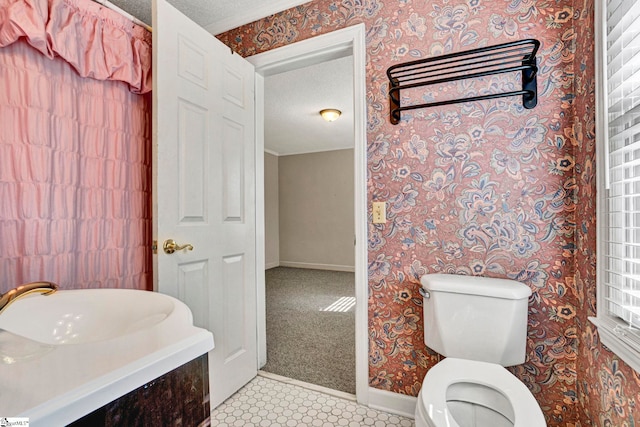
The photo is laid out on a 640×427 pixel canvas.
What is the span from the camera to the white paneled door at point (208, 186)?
4.57ft

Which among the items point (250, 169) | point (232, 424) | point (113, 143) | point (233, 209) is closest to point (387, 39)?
point (250, 169)

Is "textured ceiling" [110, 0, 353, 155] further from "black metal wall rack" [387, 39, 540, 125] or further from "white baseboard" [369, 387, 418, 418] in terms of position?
"white baseboard" [369, 387, 418, 418]

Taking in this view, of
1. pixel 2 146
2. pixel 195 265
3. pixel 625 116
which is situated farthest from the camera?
pixel 195 265

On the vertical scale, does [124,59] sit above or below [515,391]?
above

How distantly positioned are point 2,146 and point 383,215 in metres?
1.60

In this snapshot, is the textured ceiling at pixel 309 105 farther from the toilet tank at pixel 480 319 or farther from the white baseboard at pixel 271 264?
the white baseboard at pixel 271 264

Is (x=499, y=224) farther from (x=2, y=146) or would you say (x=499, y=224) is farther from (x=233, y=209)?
(x=2, y=146)

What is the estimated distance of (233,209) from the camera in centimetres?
179

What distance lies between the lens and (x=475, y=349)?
1.27 m

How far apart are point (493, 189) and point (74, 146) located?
1.88m

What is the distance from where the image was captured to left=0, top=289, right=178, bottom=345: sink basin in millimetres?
875

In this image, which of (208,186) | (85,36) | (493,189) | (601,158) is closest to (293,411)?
(208,186)

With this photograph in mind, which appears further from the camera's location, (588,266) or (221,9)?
(221,9)

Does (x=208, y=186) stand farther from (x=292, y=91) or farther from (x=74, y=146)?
(x=292, y=91)
